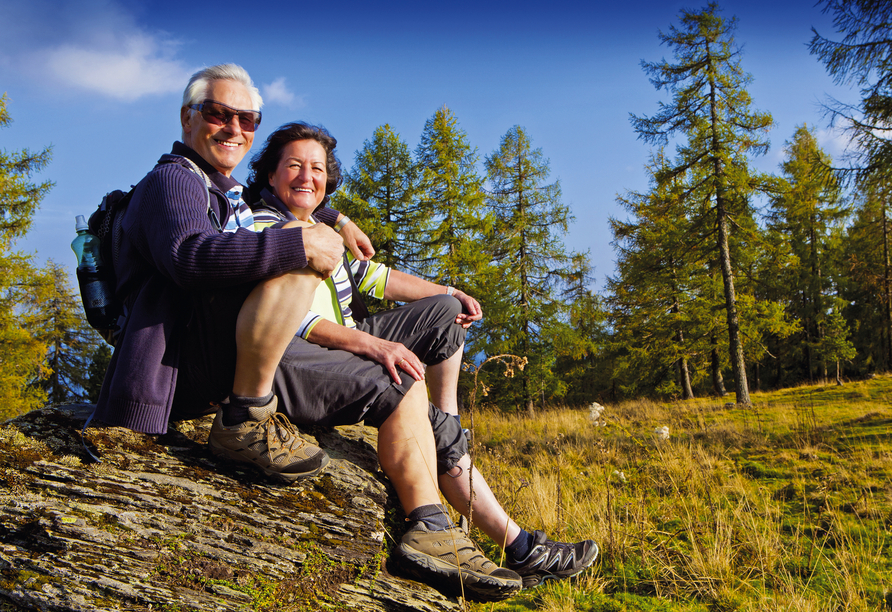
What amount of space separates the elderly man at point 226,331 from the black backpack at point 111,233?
4 centimetres

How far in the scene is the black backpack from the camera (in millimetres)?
2023

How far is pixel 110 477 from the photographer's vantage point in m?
1.99

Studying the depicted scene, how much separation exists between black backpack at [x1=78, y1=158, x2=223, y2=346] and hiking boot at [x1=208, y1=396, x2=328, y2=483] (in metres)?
0.61

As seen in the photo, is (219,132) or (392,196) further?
(392,196)

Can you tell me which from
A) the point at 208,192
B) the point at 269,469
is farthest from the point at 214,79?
the point at 269,469

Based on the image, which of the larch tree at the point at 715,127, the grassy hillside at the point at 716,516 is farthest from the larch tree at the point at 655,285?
the grassy hillside at the point at 716,516

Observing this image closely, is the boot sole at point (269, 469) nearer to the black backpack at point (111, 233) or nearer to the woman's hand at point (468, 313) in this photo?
the black backpack at point (111, 233)

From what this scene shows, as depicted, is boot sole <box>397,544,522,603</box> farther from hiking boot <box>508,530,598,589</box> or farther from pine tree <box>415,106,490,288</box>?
pine tree <box>415,106,490,288</box>

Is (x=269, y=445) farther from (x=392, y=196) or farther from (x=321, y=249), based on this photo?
→ (x=392, y=196)

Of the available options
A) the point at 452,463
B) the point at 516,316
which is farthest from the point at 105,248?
the point at 516,316

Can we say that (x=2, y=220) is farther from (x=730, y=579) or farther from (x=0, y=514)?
(x=730, y=579)

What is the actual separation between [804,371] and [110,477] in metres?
33.8

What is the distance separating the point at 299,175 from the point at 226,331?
3.85 ft

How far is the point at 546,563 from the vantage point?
2434 millimetres
